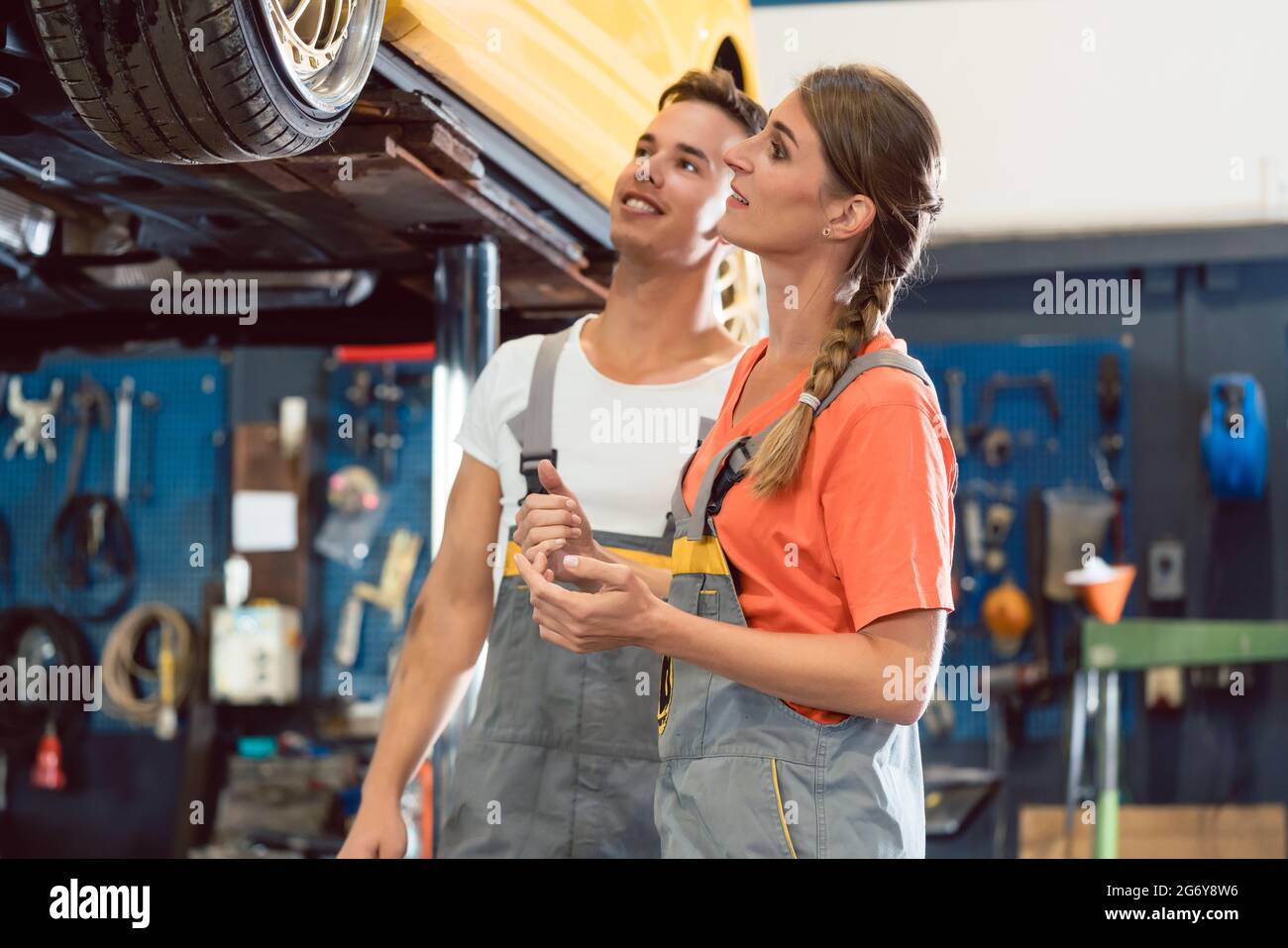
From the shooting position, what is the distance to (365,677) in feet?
18.8

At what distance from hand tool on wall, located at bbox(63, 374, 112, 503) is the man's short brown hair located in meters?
4.53

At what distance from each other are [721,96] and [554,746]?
98 cm

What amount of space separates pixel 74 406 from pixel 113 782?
164 centimetres

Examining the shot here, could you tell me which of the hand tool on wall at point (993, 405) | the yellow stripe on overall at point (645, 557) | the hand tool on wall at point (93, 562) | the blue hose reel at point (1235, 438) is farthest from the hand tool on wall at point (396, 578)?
the yellow stripe on overall at point (645, 557)

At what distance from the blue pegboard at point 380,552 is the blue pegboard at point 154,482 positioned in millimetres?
553

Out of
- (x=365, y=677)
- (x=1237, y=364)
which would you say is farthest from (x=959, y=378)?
(x=365, y=677)

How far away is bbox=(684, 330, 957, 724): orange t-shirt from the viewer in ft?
4.16

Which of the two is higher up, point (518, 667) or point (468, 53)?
point (468, 53)

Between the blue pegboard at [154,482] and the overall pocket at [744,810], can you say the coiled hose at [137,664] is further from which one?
the overall pocket at [744,810]

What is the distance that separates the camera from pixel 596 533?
71.1 inches

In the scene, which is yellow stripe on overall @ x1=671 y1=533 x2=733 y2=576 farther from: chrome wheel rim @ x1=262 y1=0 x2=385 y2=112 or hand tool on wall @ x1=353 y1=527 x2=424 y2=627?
hand tool on wall @ x1=353 y1=527 x2=424 y2=627

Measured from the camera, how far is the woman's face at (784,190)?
146cm
